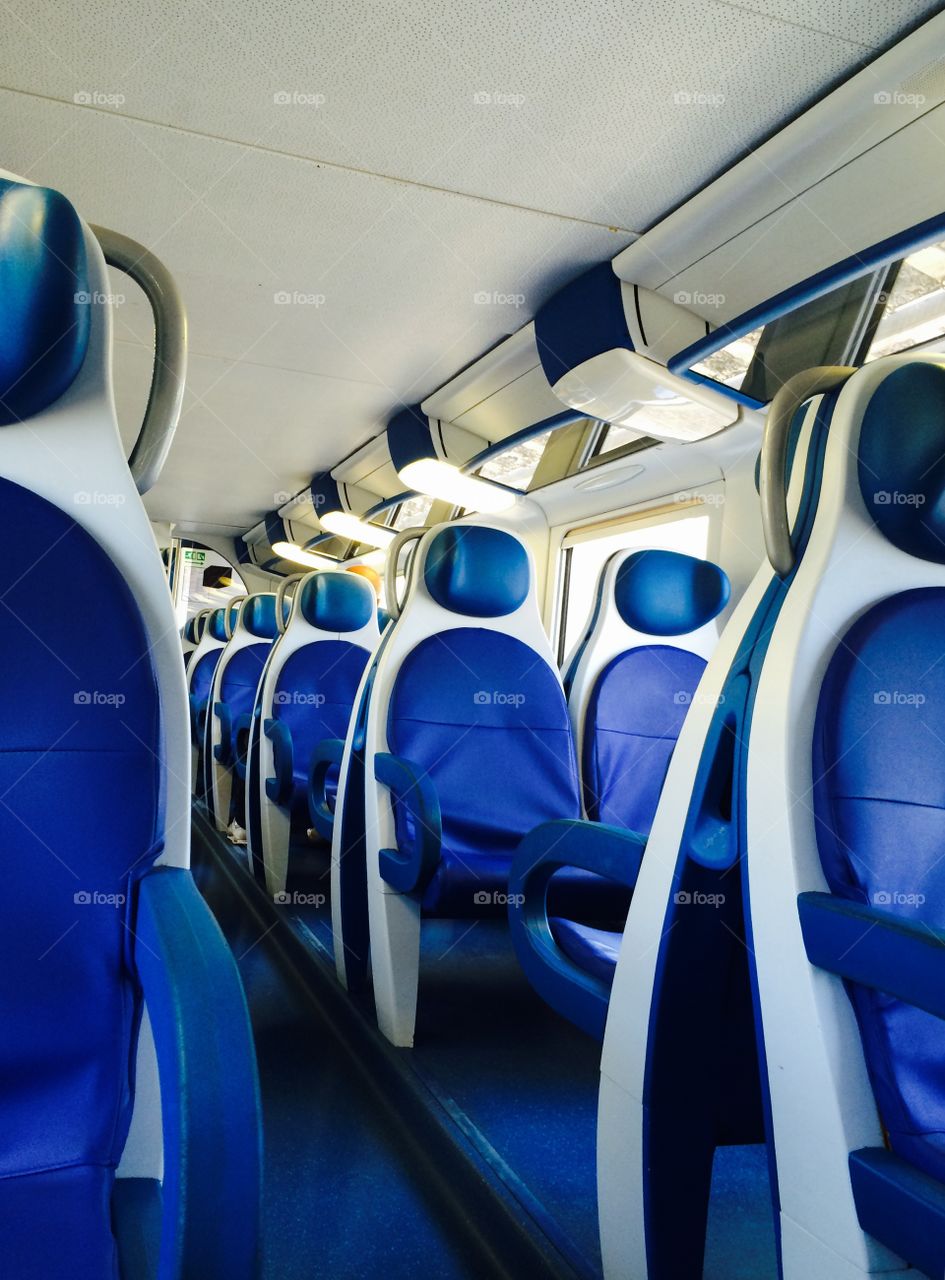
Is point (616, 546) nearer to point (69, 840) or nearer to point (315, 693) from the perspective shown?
point (315, 693)

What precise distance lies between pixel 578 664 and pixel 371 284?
1660 millimetres

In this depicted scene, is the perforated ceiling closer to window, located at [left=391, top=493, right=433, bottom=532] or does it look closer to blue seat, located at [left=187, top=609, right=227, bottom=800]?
window, located at [left=391, top=493, right=433, bottom=532]

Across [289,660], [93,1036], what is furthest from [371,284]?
[93,1036]

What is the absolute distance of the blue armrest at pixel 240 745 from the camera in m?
4.33

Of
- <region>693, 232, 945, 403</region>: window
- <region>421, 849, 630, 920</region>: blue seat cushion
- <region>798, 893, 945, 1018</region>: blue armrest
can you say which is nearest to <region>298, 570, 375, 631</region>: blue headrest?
<region>693, 232, 945, 403</region>: window

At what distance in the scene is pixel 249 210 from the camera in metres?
2.69

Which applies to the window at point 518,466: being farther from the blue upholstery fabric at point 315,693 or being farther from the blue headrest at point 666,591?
the blue headrest at point 666,591

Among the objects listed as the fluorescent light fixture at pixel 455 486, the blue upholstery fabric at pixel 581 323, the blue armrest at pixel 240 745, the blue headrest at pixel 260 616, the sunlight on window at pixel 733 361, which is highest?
the blue upholstery fabric at pixel 581 323

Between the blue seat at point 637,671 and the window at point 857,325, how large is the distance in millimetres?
718

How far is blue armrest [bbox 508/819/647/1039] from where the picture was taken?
136cm

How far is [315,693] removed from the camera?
384 cm

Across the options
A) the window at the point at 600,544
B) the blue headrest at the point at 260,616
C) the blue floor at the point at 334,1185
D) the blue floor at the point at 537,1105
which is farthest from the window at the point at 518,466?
the blue floor at the point at 334,1185

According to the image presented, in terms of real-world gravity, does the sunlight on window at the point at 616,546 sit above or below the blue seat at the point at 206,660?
above

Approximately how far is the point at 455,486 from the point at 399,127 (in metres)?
2.28
